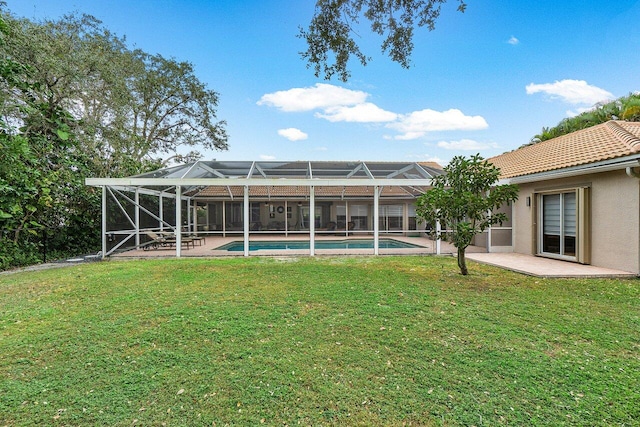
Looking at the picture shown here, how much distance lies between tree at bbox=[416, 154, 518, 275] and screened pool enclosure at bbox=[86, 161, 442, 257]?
2.54ft

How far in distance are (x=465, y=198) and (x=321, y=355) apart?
5.13 m

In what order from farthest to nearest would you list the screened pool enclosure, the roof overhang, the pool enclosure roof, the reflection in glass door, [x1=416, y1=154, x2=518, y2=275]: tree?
1. the screened pool enclosure
2. the pool enclosure roof
3. the reflection in glass door
4. the roof overhang
5. [x1=416, y1=154, x2=518, y2=275]: tree

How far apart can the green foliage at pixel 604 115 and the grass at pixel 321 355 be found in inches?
508

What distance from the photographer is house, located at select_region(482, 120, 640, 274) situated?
7742 mm

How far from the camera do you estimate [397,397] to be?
2.88 meters

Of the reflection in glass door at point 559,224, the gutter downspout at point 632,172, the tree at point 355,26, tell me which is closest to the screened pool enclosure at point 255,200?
the reflection in glass door at point 559,224

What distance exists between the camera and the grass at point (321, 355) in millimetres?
2701

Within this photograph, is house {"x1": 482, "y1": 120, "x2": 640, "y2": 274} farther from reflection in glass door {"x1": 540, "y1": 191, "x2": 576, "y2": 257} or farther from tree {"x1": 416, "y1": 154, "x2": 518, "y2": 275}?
tree {"x1": 416, "y1": 154, "x2": 518, "y2": 275}

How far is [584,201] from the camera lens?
8.77m

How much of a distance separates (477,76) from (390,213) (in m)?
9.03

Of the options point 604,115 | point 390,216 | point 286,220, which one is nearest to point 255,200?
point 286,220

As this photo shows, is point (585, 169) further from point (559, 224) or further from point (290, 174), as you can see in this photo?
point (290, 174)

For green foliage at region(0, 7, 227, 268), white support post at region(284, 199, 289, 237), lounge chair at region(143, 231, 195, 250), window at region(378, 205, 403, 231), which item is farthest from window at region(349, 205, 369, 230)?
green foliage at region(0, 7, 227, 268)

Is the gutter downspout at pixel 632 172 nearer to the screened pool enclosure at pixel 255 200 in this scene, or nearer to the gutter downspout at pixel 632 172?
the gutter downspout at pixel 632 172
